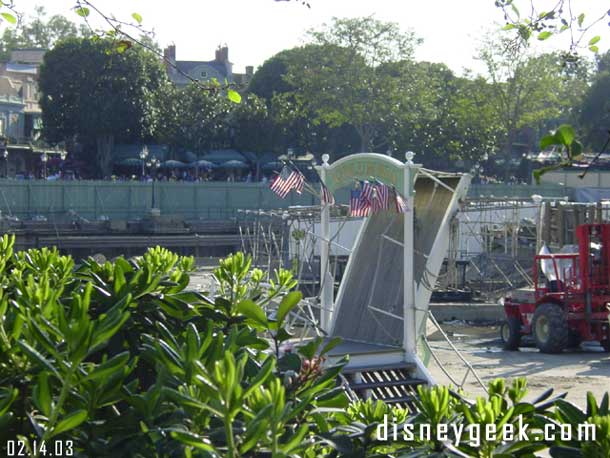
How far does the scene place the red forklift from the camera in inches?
Answer: 870

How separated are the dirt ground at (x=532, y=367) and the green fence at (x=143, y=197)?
28.8 metres

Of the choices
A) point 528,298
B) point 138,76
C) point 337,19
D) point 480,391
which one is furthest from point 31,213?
point 480,391

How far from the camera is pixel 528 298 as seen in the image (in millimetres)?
23406

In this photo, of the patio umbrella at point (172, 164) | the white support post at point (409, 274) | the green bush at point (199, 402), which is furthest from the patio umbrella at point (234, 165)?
the green bush at point (199, 402)

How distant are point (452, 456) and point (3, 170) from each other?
216 ft

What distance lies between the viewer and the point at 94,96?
2414 inches

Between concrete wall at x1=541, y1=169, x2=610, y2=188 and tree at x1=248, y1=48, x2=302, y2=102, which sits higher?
tree at x1=248, y1=48, x2=302, y2=102

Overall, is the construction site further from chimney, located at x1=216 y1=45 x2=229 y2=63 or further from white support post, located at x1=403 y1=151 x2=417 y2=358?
chimney, located at x1=216 y1=45 x2=229 y2=63

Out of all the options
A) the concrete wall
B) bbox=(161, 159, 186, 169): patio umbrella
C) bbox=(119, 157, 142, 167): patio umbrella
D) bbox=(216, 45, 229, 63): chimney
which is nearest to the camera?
the concrete wall

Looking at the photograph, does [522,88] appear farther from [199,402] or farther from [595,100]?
[199,402]

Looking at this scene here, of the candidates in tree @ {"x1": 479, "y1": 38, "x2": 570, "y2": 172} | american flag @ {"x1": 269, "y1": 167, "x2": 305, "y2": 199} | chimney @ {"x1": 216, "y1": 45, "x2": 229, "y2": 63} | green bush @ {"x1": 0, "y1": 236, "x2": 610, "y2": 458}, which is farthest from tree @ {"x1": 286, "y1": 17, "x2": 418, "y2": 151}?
green bush @ {"x1": 0, "y1": 236, "x2": 610, "y2": 458}

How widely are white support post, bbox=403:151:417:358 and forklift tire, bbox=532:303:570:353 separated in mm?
9820

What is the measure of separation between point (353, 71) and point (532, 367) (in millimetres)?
41867

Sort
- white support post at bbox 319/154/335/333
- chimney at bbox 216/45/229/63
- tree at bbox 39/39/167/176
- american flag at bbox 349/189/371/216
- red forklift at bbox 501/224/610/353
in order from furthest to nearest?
1. chimney at bbox 216/45/229/63
2. tree at bbox 39/39/167/176
3. red forklift at bbox 501/224/610/353
4. white support post at bbox 319/154/335/333
5. american flag at bbox 349/189/371/216
